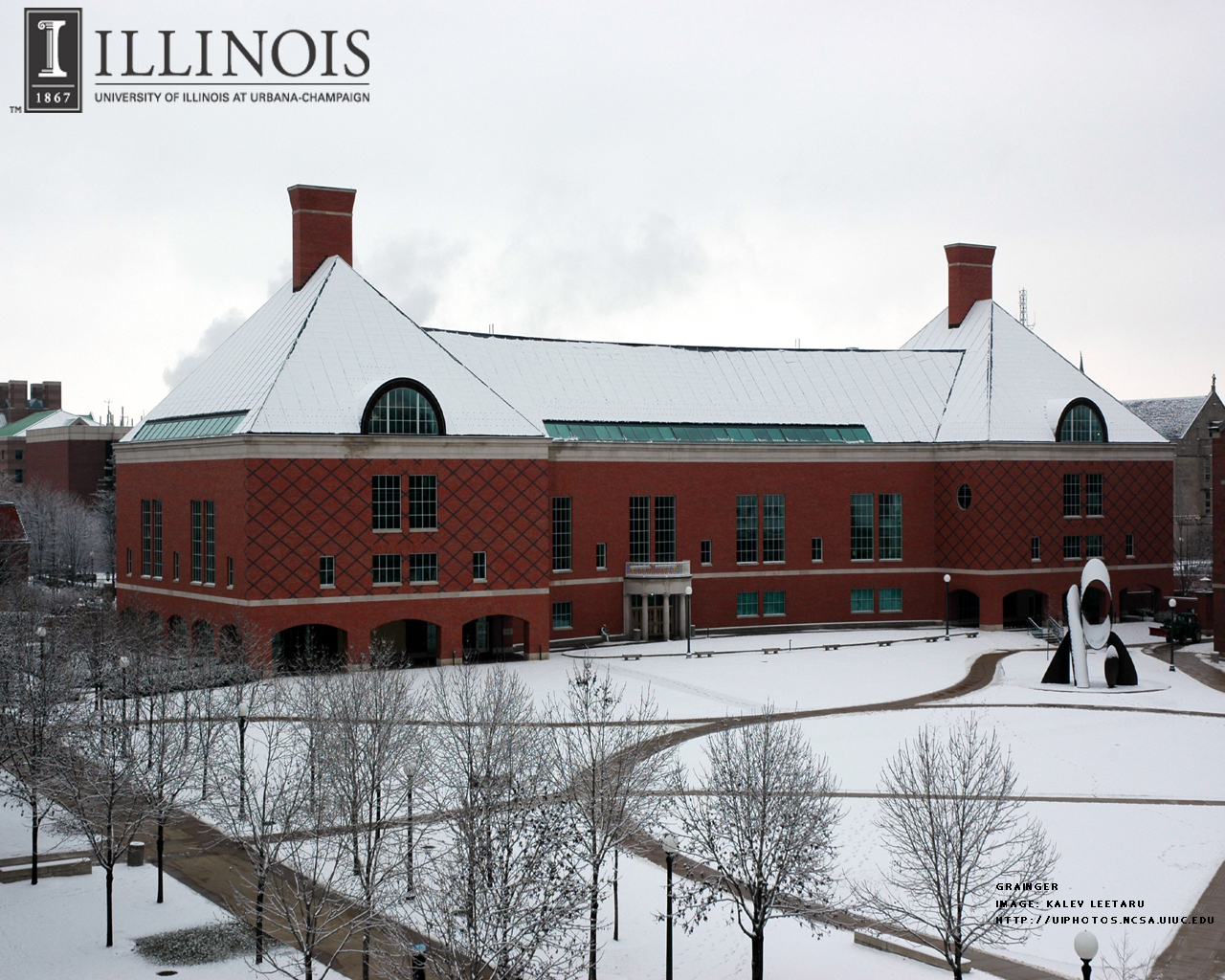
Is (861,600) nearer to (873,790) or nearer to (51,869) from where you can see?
(873,790)

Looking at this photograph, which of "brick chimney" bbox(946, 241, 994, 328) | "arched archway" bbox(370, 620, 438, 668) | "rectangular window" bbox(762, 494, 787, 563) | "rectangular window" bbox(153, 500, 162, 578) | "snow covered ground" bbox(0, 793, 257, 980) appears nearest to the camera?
"snow covered ground" bbox(0, 793, 257, 980)

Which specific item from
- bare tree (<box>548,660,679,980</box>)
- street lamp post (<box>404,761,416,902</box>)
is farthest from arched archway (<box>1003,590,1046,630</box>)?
street lamp post (<box>404,761,416,902</box>)

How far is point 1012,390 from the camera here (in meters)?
72.8

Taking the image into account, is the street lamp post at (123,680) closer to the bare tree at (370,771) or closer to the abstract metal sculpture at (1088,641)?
the bare tree at (370,771)

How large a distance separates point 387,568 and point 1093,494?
129ft

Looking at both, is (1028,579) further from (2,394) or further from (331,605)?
(2,394)

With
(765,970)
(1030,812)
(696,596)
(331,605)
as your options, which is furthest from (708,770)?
(696,596)

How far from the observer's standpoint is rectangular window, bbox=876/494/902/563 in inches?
2832

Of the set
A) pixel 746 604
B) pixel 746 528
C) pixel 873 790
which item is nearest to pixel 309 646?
pixel 746 604

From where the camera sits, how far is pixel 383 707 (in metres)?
32.2

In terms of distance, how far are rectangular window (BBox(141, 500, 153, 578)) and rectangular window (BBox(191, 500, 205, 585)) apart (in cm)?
557

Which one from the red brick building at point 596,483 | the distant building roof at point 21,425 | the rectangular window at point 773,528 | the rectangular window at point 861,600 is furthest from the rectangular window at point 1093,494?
the distant building roof at point 21,425

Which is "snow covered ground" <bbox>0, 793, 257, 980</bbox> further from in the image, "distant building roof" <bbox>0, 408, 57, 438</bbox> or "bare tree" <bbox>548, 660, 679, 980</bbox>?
"distant building roof" <bbox>0, 408, 57, 438</bbox>

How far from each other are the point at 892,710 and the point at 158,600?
109 feet
